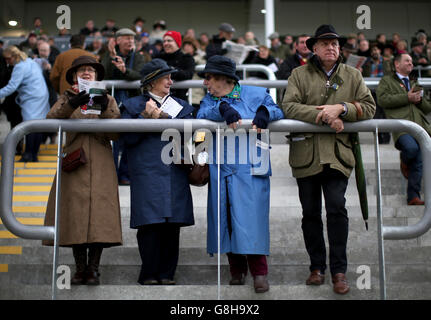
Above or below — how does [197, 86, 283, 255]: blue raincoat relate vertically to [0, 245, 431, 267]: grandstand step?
above

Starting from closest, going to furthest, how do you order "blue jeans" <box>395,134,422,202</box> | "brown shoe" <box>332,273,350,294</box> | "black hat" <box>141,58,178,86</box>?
"brown shoe" <box>332,273,350,294</box>, "black hat" <box>141,58,178,86</box>, "blue jeans" <box>395,134,422,202</box>

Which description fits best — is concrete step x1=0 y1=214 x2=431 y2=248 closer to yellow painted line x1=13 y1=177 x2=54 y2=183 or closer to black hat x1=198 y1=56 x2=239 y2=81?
black hat x1=198 y1=56 x2=239 y2=81

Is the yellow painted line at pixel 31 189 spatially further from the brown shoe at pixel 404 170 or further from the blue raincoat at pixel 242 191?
the brown shoe at pixel 404 170

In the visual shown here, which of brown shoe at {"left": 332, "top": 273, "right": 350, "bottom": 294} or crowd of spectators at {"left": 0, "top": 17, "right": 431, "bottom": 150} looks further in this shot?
crowd of spectators at {"left": 0, "top": 17, "right": 431, "bottom": 150}

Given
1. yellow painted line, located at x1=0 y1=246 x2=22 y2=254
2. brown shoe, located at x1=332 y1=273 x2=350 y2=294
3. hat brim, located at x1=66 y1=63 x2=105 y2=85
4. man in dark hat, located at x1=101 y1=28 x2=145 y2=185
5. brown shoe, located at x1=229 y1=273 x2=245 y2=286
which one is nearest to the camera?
brown shoe, located at x1=332 y1=273 x2=350 y2=294

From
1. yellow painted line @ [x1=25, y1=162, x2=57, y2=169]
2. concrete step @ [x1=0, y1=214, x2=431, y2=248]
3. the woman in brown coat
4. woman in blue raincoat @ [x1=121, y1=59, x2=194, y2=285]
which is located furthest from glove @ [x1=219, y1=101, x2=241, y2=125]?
yellow painted line @ [x1=25, y1=162, x2=57, y2=169]

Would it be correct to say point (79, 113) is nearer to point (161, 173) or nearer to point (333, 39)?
point (161, 173)

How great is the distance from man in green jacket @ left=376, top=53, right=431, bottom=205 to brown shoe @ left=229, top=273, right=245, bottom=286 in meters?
2.33

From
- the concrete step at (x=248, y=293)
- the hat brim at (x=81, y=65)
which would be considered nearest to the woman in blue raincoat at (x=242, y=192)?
the concrete step at (x=248, y=293)

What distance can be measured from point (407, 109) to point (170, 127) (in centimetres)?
317

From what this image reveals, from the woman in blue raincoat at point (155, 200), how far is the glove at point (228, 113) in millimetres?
496

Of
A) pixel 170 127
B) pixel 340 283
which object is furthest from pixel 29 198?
pixel 340 283

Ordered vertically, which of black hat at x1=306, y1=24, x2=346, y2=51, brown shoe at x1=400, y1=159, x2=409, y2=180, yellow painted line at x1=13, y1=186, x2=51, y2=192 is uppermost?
black hat at x1=306, y1=24, x2=346, y2=51

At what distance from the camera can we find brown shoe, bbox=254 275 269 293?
4426mm
